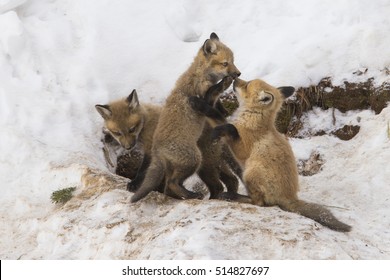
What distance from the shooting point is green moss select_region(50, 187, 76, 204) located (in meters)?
8.32

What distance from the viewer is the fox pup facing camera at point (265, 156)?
24.2 feet

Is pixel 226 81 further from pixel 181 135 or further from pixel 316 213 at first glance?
pixel 316 213

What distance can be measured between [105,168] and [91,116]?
4.31 feet

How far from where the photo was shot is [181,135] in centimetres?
823

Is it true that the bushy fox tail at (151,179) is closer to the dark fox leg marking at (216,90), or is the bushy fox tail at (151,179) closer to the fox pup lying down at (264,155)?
the fox pup lying down at (264,155)

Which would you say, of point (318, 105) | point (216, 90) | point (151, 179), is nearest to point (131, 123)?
point (151, 179)

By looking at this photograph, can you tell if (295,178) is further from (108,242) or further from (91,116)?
(91,116)

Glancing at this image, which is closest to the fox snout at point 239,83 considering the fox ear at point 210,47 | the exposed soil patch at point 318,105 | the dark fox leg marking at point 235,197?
the fox ear at point 210,47

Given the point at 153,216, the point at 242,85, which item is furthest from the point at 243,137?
the point at 153,216

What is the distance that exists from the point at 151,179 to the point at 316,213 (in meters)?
2.30

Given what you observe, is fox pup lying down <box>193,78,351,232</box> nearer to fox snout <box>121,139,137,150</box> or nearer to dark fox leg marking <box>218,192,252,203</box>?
dark fox leg marking <box>218,192,252,203</box>

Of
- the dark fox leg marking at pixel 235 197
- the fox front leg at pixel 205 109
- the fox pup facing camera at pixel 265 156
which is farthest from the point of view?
the fox front leg at pixel 205 109

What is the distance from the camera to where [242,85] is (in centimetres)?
835

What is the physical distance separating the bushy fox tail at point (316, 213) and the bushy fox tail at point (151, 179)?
1.76 metres
